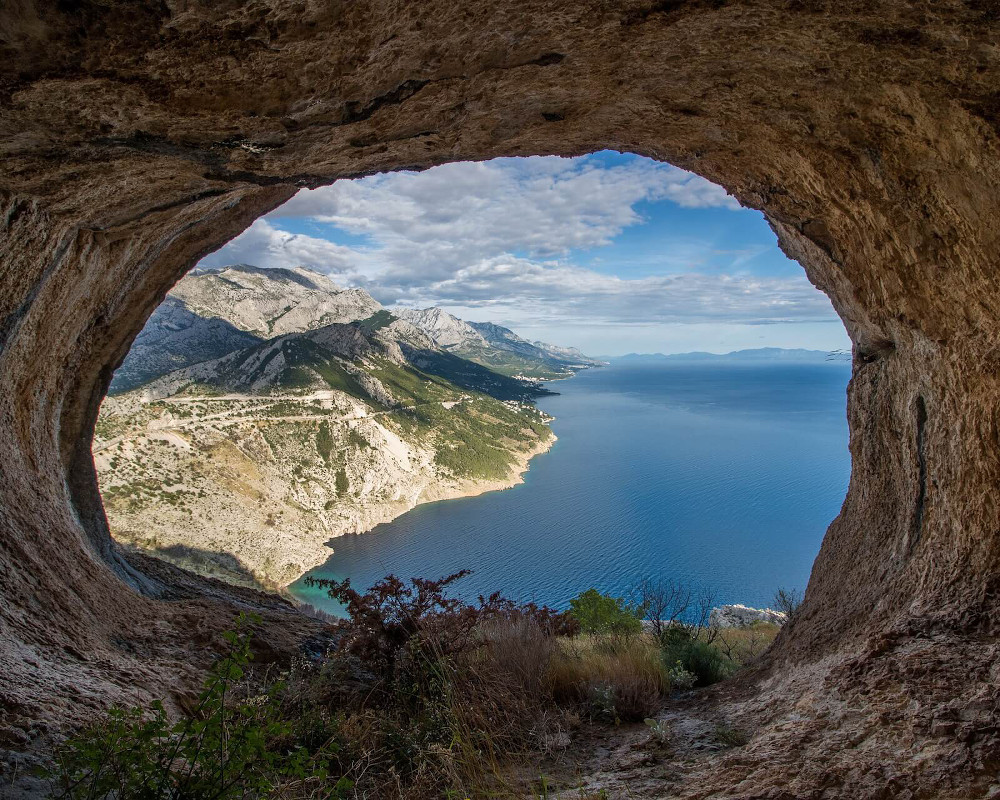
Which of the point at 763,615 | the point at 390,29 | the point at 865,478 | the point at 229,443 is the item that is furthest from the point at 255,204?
the point at 229,443

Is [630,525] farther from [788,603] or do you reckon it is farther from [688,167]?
[688,167]

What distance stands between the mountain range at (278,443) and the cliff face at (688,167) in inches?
1199

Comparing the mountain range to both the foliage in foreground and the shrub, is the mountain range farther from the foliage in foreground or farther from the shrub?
the foliage in foreground

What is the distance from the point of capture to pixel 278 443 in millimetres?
74500

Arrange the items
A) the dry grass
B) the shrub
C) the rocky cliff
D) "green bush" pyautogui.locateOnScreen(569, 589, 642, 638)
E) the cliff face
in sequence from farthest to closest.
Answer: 1. the rocky cliff
2. "green bush" pyautogui.locateOnScreen(569, 589, 642, 638)
3. the shrub
4. the dry grass
5. the cliff face

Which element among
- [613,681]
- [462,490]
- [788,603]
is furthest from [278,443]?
[613,681]

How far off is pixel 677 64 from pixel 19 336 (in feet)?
26.9

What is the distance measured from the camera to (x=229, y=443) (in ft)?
224

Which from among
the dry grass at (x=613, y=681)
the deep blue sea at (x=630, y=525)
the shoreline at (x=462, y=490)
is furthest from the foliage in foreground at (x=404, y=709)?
the shoreline at (x=462, y=490)

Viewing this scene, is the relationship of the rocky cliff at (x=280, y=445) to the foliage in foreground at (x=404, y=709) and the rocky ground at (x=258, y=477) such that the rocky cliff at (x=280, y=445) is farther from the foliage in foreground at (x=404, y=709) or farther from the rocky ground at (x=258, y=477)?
the foliage in foreground at (x=404, y=709)

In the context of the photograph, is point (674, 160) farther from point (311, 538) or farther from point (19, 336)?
point (311, 538)

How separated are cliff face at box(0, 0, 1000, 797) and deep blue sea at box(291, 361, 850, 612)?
47596 mm

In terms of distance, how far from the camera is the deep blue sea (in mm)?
57656

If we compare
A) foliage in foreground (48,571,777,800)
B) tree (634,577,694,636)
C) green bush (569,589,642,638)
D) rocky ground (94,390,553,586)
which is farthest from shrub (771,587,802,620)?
rocky ground (94,390,553,586)
